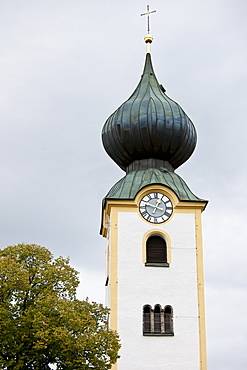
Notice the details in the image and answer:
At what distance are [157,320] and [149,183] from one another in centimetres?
532

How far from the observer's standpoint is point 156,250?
3023cm

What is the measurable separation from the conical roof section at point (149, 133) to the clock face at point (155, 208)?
1826 millimetres

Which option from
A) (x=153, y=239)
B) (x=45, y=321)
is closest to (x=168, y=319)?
(x=153, y=239)

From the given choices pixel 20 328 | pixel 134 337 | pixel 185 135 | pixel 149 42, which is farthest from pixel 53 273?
pixel 149 42

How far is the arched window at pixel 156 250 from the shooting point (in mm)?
30031

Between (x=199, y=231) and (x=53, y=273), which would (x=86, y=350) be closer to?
(x=53, y=273)

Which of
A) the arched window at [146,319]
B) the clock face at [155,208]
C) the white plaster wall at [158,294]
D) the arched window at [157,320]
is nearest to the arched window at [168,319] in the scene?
the arched window at [157,320]

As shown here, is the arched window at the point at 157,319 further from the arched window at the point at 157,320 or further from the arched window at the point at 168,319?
the arched window at the point at 168,319

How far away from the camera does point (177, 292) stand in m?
29.2

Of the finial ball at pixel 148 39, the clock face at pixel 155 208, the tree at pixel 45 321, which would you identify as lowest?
the tree at pixel 45 321

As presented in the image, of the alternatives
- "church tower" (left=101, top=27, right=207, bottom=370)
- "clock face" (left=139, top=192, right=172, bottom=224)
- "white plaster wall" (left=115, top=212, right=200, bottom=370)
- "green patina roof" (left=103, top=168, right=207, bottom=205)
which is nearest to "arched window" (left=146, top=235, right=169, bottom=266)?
"church tower" (left=101, top=27, right=207, bottom=370)

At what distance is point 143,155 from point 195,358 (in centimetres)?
853

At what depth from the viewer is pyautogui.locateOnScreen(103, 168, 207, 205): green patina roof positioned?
30.9 m

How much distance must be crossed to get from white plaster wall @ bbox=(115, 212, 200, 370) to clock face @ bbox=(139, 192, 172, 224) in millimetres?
275
